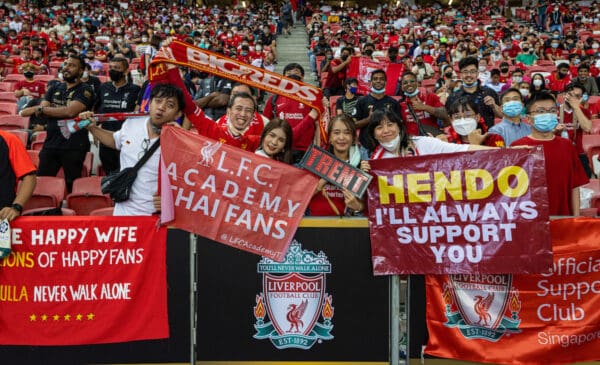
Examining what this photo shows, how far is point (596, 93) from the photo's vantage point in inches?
504

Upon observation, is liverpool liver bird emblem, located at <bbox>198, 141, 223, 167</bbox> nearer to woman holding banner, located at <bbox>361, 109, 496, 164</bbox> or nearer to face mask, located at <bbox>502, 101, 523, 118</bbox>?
woman holding banner, located at <bbox>361, 109, 496, 164</bbox>

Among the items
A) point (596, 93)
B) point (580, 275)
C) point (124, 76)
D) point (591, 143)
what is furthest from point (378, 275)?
point (596, 93)

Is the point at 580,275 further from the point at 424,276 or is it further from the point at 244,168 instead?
the point at 244,168

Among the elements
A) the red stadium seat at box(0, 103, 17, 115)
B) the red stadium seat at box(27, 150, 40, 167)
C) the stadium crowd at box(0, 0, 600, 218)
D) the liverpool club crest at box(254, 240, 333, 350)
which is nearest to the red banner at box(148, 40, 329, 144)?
the stadium crowd at box(0, 0, 600, 218)

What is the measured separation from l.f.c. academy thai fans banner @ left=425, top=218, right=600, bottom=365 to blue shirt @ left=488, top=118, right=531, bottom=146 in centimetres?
207

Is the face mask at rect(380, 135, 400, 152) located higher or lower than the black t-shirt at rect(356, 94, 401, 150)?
lower

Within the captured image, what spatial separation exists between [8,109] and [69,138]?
4.52m

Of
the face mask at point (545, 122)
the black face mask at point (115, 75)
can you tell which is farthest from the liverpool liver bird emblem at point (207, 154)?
the black face mask at point (115, 75)

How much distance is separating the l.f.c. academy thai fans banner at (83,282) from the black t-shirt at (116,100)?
3.63m

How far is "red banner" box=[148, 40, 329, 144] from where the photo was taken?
5184mm

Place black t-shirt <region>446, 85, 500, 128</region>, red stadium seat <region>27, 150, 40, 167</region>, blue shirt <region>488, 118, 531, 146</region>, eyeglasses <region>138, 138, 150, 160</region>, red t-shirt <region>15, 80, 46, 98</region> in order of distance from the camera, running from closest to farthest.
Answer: eyeglasses <region>138, 138, 150, 160</region> → blue shirt <region>488, 118, 531, 146</region> → red stadium seat <region>27, 150, 40, 167</region> → black t-shirt <region>446, 85, 500, 128</region> → red t-shirt <region>15, 80, 46, 98</region>

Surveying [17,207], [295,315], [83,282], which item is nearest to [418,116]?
[295,315]

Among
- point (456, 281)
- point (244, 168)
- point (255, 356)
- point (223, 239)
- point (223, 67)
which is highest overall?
point (223, 67)

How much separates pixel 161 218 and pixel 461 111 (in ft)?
8.49
